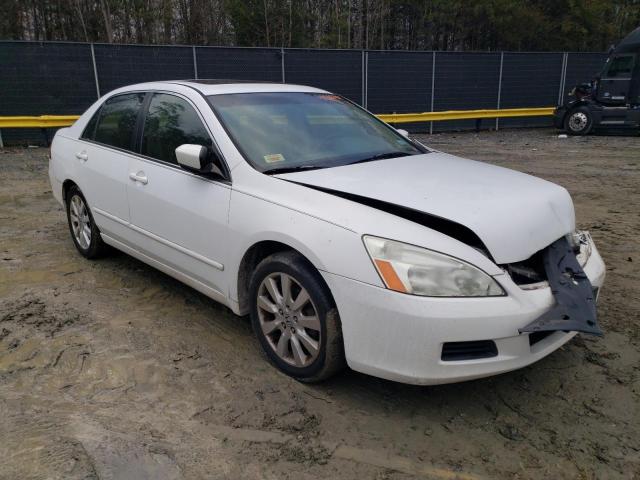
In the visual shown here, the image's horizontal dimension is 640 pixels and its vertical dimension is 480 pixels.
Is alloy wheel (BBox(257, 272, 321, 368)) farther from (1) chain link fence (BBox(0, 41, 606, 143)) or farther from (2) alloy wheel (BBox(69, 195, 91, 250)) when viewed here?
(1) chain link fence (BBox(0, 41, 606, 143))

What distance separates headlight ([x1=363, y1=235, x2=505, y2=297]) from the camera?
2.43m

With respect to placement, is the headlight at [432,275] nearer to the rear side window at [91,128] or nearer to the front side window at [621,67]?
the rear side window at [91,128]

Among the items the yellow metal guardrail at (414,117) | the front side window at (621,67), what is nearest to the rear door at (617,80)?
the front side window at (621,67)

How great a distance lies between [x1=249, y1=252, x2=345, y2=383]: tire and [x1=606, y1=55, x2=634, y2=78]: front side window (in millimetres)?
15760

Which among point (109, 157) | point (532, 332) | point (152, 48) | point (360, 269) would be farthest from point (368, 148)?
point (152, 48)

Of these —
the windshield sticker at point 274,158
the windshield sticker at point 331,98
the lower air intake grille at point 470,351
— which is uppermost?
the windshield sticker at point 331,98

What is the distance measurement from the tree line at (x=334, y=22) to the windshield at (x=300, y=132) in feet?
68.1

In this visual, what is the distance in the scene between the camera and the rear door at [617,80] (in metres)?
15.1

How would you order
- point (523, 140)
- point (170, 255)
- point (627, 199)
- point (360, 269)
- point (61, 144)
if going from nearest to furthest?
point (360, 269) < point (170, 255) < point (61, 144) < point (627, 199) < point (523, 140)

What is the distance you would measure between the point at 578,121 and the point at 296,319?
1555 cm

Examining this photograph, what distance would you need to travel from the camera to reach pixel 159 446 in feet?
8.18

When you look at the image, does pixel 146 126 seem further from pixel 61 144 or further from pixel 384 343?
pixel 384 343

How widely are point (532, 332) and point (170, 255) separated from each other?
241 centimetres

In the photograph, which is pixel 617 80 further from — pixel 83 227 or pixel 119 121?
pixel 83 227
